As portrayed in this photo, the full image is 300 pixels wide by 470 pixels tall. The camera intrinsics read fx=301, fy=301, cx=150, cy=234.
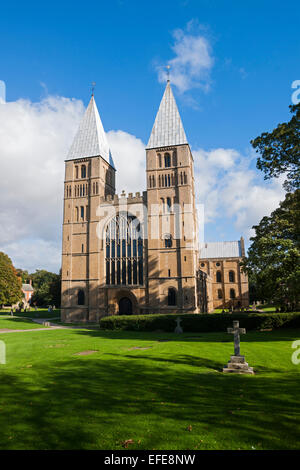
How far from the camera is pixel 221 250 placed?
62.2 metres

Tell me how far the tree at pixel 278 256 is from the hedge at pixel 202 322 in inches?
112

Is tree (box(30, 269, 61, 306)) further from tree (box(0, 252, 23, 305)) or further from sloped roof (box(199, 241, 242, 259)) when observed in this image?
sloped roof (box(199, 241, 242, 259))

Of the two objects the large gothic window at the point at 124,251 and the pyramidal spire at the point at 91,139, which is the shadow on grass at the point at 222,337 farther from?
the pyramidal spire at the point at 91,139

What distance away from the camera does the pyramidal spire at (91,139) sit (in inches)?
1702

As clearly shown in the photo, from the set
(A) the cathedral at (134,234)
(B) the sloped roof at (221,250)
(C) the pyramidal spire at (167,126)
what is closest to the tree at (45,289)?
(A) the cathedral at (134,234)

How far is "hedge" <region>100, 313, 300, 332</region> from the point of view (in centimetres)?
2589

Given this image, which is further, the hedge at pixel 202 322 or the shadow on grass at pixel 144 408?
the hedge at pixel 202 322

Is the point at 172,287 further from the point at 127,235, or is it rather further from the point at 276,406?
the point at 276,406

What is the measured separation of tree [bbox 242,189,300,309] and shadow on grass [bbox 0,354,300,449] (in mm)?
→ 10915

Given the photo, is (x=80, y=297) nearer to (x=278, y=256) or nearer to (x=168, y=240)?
(x=168, y=240)

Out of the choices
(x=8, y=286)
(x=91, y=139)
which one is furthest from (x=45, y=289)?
(x=91, y=139)

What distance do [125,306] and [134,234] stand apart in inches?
375

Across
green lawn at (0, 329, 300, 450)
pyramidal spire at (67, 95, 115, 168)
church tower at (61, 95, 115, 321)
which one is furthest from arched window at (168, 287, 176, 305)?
green lawn at (0, 329, 300, 450)

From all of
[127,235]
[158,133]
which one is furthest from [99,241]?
[158,133]
